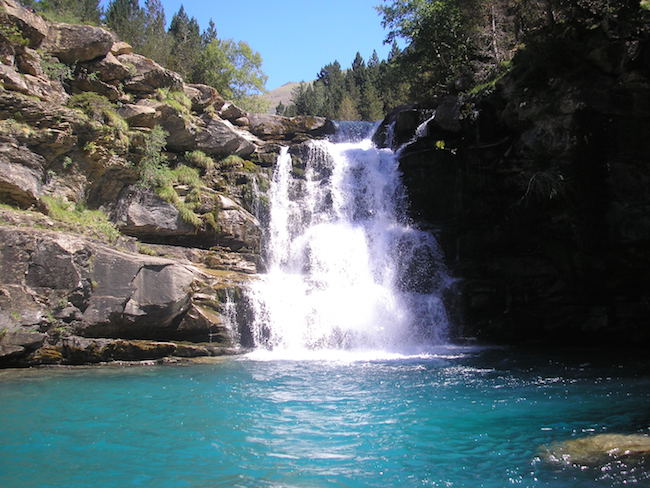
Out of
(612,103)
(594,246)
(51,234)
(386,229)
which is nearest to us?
(51,234)

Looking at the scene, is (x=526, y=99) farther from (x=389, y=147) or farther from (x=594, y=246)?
(x=389, y=147)

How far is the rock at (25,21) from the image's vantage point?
17250mm

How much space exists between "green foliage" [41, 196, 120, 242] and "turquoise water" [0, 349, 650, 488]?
575 centimetres

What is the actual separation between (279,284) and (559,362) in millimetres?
9695

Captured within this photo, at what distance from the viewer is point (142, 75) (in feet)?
70.2

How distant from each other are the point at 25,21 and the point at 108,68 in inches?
123

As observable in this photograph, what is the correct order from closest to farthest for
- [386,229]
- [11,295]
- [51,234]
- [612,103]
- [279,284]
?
1. [11,295]
2. [51,234]
3. [612,103]
4. [279,284]
5. [386,229]

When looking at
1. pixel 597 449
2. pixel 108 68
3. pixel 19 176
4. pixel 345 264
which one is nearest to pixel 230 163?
pixel 108 68

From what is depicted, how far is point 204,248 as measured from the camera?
2050 cm

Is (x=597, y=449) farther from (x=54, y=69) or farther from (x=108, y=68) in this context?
(x=108, y=68)

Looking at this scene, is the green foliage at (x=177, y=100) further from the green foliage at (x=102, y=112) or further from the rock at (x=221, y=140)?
the green foliage at (x=102, y=112)

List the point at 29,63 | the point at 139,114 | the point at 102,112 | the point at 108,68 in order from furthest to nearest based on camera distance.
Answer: the point at 108,68
the point at 139,114
the point at 102,112
the point at 29,63

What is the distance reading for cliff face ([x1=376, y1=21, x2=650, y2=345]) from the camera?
1609cm

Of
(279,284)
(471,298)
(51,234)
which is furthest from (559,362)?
(51,234)
